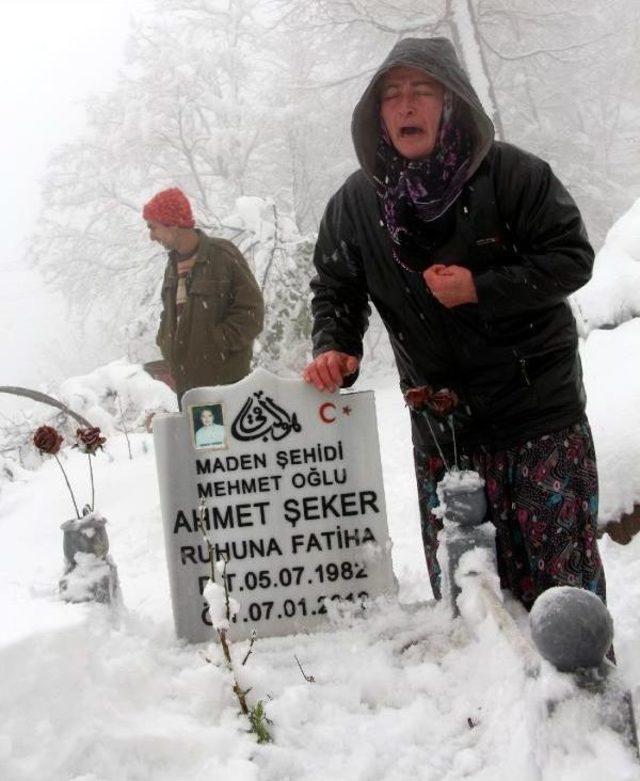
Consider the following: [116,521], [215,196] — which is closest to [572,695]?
[116,521]

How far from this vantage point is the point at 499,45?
1800cm

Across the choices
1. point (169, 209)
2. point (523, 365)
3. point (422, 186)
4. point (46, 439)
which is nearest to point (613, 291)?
point (169, 209)

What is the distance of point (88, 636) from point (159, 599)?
1.86 m

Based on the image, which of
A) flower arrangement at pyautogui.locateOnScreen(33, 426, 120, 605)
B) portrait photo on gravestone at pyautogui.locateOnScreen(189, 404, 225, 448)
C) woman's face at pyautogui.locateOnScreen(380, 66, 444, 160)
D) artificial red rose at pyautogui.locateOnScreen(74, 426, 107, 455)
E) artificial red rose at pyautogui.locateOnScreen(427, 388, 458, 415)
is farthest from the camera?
portrait photo on gravestone at pyautogui.locateOnScreen(189, 404, 225, 448)

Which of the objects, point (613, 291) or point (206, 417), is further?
point (613, 291)

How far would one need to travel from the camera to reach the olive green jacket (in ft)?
12.3

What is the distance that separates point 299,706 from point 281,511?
80cm

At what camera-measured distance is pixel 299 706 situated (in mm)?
1771

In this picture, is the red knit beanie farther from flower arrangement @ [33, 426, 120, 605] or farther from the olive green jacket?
flower arrangement @ [33, 426, 120, 605]

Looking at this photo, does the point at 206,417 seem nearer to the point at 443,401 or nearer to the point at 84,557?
the point at 84,557

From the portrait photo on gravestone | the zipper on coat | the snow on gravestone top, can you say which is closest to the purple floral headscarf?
the zipper on coat

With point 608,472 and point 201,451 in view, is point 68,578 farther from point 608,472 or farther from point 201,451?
point 608,472

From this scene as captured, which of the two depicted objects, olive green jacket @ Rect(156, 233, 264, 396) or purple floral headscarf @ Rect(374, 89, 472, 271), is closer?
purple floral headscarf @ Rect(374, 89, 472, 271)

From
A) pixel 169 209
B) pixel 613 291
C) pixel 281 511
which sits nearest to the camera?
pixel 281 511
